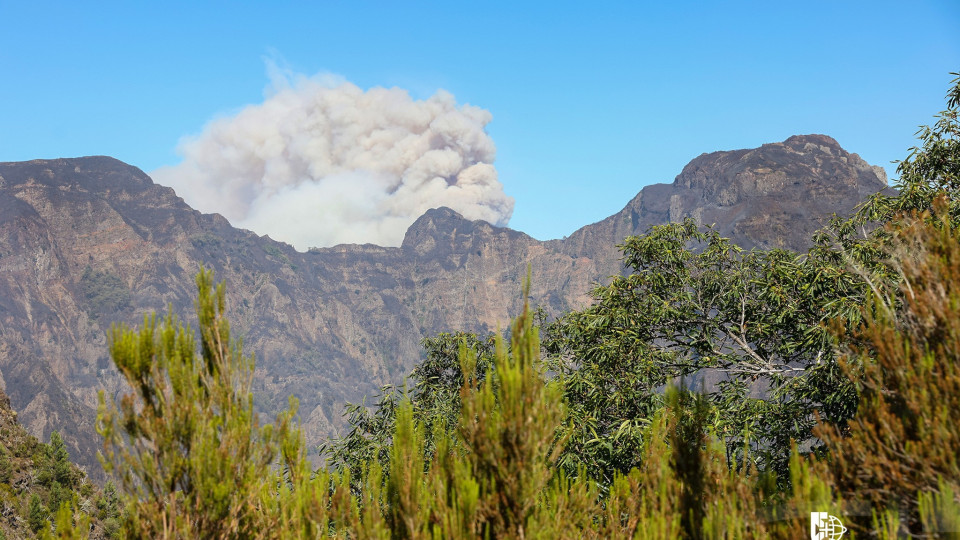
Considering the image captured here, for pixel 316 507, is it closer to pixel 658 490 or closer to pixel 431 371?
pixel 658 490

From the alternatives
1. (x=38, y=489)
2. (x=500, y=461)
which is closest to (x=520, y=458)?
(x=500, y=461)

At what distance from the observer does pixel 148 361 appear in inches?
242

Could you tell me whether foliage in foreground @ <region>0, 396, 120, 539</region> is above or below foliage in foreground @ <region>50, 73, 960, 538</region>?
below

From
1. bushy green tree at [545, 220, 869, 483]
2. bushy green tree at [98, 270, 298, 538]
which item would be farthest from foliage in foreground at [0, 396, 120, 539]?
bushy green tree at [98, 270, 298, 538]

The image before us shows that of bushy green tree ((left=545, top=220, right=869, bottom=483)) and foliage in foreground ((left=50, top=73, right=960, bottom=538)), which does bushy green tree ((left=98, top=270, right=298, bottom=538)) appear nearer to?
foliage in foreground ((left=50, top=73, right=960, bottom=538))

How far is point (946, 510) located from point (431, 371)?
23425 mm

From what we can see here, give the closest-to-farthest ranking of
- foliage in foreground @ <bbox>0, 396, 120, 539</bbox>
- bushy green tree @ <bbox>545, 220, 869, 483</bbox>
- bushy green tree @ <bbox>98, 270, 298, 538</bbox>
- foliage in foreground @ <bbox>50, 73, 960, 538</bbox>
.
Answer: foliage in foreground @ <bbox>50, 73, 960, 538</bbox> < bushy green tree @ <bbox>98, 270, 298, 538</bbox> < bushy green tree @ <bbox>545, 220, 869, 483</bbox> < foliage in foreground @ <bbox>0, 396, 120, 539</bbox>

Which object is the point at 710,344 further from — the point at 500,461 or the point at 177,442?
the point at 177,442

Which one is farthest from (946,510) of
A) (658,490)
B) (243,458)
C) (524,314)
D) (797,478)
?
(243,458)

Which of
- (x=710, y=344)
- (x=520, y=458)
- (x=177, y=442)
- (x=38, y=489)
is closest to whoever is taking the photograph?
(x=520, y=458)

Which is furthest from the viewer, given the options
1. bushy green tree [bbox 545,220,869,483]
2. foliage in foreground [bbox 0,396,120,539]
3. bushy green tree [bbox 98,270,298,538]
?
foliage in foreground [bbox 0,396,120,539]

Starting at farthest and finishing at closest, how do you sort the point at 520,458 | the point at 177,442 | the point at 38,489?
1. the point at 38,489
2. the point at 177,442
3. the point at 520,458

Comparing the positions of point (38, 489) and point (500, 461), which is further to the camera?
point (38, 489)

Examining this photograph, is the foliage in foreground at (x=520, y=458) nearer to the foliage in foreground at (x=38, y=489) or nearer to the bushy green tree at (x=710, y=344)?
the bushy green tree at (x=710, y=344)
